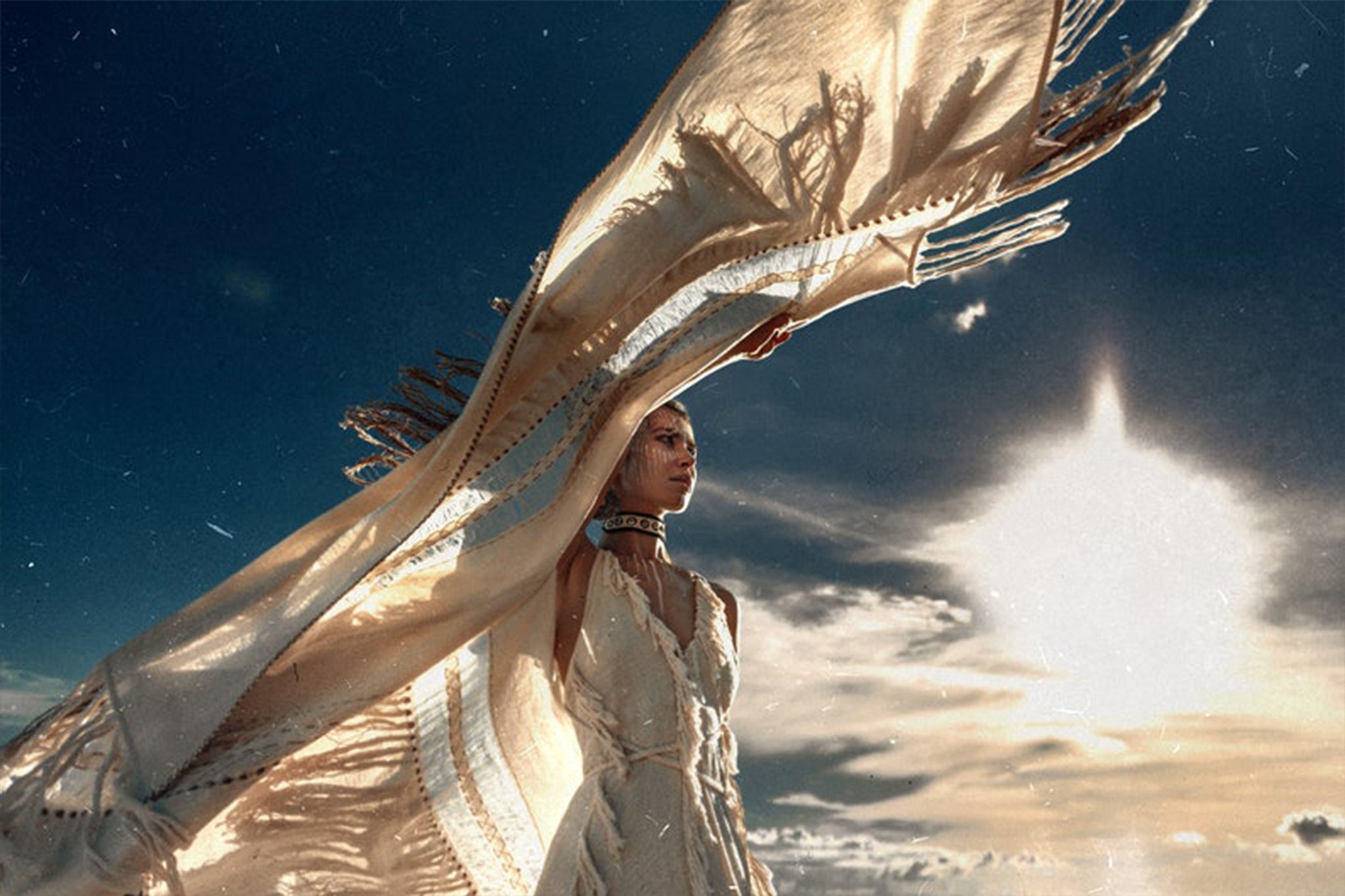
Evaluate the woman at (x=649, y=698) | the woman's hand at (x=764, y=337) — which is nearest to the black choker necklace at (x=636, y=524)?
the woman at (x=649, y=698)

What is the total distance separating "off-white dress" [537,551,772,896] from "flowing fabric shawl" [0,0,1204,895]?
180mm

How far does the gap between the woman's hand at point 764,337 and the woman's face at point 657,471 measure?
24 centimetres

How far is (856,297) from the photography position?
2.95m

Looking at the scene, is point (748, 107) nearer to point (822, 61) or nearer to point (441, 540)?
point (822, 61)

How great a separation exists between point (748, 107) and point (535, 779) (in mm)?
1430

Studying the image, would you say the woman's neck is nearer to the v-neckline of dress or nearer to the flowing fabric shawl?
the v-neckline of dress

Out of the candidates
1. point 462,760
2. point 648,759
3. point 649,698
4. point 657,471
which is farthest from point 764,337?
point 462,760

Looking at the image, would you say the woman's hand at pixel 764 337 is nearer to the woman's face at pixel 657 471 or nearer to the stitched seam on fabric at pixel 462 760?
the woman's face at pixel 657 471

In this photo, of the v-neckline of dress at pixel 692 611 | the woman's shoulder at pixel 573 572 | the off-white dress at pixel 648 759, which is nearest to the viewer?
the off-white dress at pixel 648 759

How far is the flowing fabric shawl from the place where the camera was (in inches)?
106

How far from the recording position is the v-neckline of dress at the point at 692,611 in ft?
9.45

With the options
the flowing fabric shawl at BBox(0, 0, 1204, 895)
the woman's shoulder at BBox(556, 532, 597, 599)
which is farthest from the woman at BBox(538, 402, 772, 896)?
the flowing fabric shawl at BBox(0, 0, 1204, 895)

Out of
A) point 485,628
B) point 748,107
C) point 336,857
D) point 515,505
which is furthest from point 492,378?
point 336,857

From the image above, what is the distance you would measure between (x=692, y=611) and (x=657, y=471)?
31 centimetres
